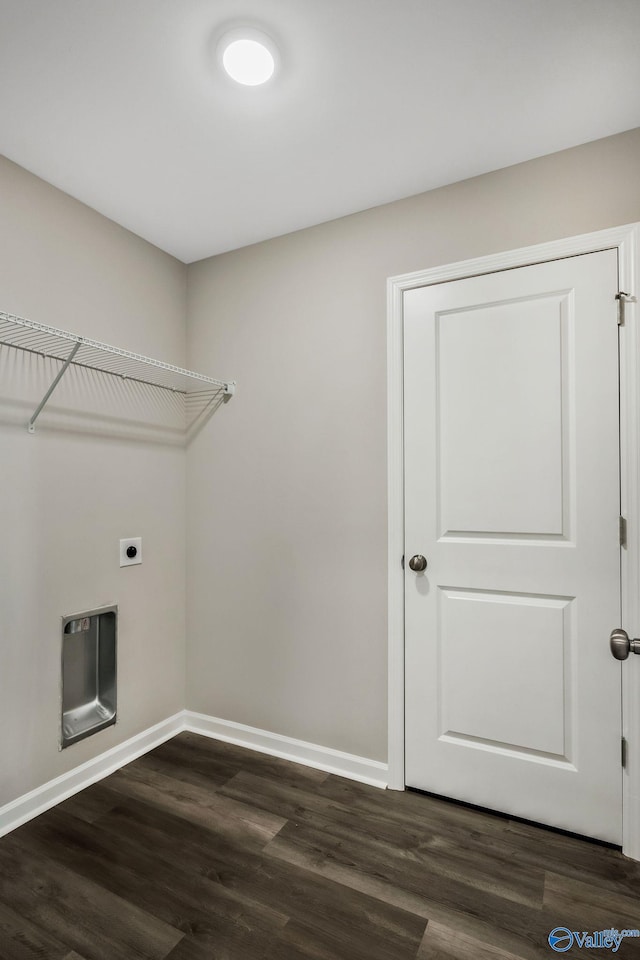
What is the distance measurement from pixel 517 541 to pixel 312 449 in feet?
3.05

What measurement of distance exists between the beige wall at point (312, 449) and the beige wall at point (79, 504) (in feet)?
0.54

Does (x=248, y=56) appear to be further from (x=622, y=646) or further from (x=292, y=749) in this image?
(x=292, y=749)

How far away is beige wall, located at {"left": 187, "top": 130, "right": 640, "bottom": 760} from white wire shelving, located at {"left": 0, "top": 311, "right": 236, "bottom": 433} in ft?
Result: 0.43

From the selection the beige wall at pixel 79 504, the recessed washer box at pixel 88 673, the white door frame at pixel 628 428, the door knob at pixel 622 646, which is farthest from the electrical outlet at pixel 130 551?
the door knob at pixel 622 646

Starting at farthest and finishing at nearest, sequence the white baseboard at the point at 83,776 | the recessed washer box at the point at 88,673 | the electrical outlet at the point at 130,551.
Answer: the electrical outlet at the point at 130,551, the recessed washer box at the point at 88,673, the white baseboard at the point at 83,776

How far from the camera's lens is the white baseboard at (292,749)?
6.92 ft

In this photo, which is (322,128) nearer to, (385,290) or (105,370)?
(385,290)

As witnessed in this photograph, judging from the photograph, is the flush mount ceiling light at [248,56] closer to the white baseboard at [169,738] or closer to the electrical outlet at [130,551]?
the electrical outlet at [130,551]

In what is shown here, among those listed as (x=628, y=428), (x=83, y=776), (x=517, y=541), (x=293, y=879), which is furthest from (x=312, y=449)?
(x=83, y=776)

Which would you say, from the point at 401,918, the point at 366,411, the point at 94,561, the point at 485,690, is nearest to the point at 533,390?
the point at 366,411

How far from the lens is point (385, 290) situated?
2123mm

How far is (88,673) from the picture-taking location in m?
2.23

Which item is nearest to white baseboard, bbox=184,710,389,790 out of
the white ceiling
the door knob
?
the door knob

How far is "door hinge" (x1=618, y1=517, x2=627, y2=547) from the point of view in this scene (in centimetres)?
169
